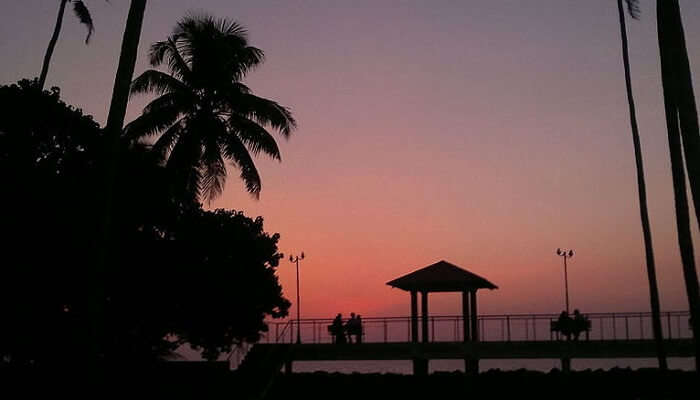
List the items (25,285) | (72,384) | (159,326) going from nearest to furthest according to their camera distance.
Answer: (72,384) → (25,285) → (159,326)

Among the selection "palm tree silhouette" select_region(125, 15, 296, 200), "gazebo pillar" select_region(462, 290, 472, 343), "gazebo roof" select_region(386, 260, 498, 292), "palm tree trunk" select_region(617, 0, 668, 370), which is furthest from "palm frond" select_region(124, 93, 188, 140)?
"palm tree trunk" select_region(617, 0, 668, 370)

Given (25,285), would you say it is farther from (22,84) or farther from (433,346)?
(433,346)

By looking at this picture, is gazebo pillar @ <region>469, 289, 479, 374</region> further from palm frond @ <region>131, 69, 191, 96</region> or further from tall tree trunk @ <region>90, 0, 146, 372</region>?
tall tree trunk @ <region>90, 0, 146, 372</region>

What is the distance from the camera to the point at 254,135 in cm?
3953

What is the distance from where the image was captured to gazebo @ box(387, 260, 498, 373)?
40.2 metres

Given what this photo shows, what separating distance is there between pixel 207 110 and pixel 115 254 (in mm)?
8114

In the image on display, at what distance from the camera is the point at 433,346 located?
41219mm

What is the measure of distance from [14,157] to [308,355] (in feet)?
53.2

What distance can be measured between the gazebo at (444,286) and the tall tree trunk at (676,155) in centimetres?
1588

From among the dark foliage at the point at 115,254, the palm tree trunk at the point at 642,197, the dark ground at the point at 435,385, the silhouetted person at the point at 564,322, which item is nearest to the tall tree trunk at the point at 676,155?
the palm tree trunk at the point at 642,197

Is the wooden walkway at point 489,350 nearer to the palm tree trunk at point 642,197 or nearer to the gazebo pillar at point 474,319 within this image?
the gazebo pillar at point 474,319

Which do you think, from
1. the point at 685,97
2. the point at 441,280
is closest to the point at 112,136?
the point at 685,97

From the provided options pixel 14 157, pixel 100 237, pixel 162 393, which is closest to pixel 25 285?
pixel 14 157

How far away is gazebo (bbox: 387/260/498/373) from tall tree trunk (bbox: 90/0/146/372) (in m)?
19.3
